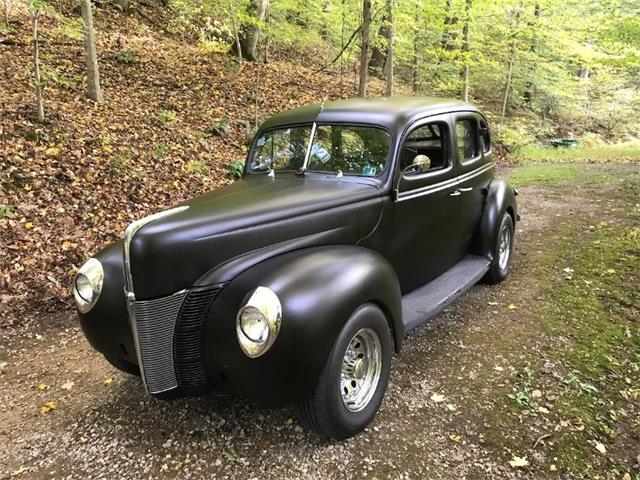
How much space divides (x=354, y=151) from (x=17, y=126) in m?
5.93

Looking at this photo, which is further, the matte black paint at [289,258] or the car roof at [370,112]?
the car roof at [370,112]

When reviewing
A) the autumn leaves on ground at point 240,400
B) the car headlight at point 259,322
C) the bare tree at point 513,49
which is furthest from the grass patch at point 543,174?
the car headlight at point 259,322

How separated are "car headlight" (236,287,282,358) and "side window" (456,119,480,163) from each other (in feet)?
9.34

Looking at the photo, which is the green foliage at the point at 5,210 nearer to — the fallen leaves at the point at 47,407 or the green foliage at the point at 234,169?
the fallen leaves at the point at 47,407

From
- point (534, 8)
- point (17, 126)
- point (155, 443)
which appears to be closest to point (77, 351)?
point (155, 443)

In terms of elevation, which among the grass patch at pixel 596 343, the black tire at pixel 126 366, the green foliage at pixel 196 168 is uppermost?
the green foliage at pixel 196 168

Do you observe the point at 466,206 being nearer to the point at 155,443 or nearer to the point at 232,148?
the point at 155,443

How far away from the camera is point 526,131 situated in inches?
766

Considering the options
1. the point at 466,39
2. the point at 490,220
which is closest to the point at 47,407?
the point at 490,220

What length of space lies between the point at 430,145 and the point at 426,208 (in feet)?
2.47

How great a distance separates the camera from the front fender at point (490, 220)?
5016 mm

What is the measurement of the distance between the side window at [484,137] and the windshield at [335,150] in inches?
81.2

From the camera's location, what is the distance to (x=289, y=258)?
2820mm

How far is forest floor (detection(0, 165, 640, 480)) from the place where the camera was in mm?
2750
